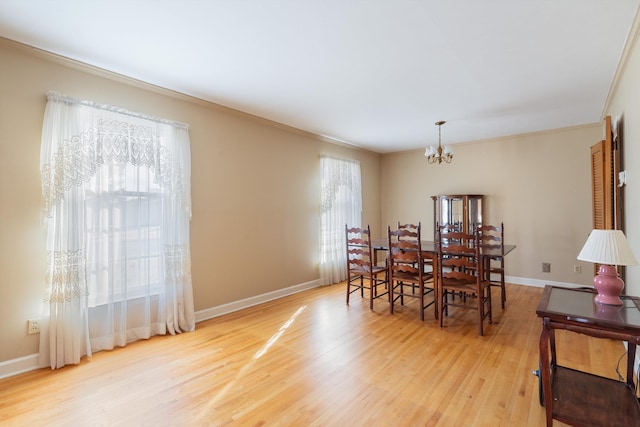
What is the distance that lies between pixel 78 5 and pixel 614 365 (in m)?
4.53

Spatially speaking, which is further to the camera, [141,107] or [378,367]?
[141,107]

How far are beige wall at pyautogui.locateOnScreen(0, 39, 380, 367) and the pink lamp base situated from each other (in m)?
3.37

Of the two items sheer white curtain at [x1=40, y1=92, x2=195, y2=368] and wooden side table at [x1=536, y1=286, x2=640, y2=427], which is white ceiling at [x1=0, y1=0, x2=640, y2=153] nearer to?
sheer white curtain at [x1=40, y1=92, x2=195, y2=368]

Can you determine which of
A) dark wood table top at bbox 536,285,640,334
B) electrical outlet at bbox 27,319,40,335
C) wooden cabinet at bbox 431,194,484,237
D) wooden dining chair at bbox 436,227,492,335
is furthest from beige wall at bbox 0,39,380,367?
dark wood table top at bbox 536,285,640,334

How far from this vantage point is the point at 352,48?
93.3 inches

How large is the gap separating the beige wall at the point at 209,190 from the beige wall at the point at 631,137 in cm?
357

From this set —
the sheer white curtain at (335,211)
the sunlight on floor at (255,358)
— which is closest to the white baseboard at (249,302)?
the sheer white curtain at (335,211)

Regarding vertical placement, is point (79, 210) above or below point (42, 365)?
above

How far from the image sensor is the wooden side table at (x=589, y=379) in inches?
59.0

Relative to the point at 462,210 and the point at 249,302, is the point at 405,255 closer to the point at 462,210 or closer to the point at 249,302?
the point at 249,302

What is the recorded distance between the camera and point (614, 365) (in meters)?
2.38

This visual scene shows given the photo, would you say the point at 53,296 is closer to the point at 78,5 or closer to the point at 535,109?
the point at 78,5

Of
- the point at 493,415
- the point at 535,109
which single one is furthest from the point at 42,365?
the point at 535,109

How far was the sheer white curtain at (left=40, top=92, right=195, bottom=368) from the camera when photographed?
2430mm
